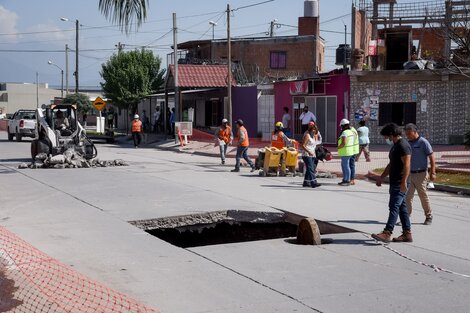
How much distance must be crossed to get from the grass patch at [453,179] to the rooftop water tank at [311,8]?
32.5 m

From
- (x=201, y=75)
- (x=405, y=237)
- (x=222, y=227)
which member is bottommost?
(x=222, y=227)

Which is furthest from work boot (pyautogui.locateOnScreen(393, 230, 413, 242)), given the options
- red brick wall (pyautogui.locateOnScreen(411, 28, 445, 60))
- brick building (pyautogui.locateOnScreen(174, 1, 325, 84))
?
brick building (pyautogui.locateOnScreen(174, 1, 325, 84))

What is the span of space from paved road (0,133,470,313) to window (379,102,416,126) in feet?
48.9

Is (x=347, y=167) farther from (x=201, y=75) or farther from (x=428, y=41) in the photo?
(x=428, y=41)

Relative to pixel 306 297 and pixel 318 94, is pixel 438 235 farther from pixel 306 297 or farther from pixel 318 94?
pixel 318 94

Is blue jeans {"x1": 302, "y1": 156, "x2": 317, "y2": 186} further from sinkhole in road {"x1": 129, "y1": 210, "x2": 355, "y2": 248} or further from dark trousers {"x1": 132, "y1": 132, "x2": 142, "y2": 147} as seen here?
dark trousers {"x1": 132, "y1": 132, "x2": 142, "y2": 147}

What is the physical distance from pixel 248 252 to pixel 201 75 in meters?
30.8

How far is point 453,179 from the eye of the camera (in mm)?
18453

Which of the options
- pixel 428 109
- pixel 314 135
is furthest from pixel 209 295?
pixel 428 109

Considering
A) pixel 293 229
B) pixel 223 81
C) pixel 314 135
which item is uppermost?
pixel 223 81

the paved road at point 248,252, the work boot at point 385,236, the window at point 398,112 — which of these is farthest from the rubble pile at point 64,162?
the window at point 398,112

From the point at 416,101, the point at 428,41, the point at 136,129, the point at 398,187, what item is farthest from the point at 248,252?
the point at 428,41

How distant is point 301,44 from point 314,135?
111 feet

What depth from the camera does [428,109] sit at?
3025cm
